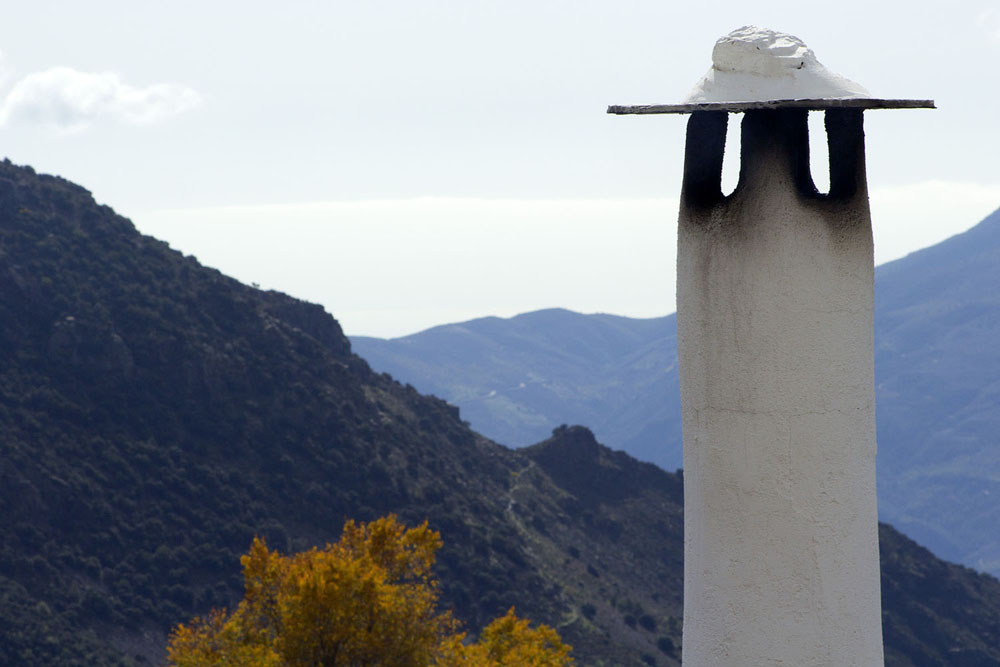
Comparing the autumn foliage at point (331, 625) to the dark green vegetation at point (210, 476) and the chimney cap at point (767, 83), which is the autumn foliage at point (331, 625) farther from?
the dark green vegetation at point (210, 476)

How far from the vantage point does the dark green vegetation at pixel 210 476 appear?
65250 mm

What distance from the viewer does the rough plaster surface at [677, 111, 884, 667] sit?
6516mm

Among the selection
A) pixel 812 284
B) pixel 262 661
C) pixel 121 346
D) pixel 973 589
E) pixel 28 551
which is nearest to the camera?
pixel 812 284

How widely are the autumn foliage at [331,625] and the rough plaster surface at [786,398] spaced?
2036 centimetres

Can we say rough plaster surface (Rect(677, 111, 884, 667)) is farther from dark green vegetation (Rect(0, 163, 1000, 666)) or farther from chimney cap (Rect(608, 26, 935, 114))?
dark green vegetation (Rect(0, 163, 1000, 666))

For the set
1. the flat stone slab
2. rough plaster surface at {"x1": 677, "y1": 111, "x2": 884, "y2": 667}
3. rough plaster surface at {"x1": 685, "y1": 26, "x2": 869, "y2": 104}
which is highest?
rough plaster surface at {"x1": 685, "y1": 26, "x2": 869, "y2": 104}

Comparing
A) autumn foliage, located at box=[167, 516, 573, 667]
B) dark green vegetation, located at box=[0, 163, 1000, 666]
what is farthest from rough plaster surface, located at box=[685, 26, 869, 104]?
dark green vegetation, located at box=[0, 163, 1000, 666]

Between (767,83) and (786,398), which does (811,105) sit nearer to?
(767,83)

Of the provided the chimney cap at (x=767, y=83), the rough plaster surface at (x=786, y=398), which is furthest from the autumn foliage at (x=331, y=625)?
the chimney cap at (x=767, y=83)

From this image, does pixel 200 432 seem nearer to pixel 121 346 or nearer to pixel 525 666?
pixel 121 346

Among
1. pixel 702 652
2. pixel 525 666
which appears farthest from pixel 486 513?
pixel 702 652

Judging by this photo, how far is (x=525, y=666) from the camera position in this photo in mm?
26438

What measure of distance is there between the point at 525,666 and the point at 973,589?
89403 millimetres

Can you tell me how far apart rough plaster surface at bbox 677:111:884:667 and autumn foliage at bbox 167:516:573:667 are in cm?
2036
